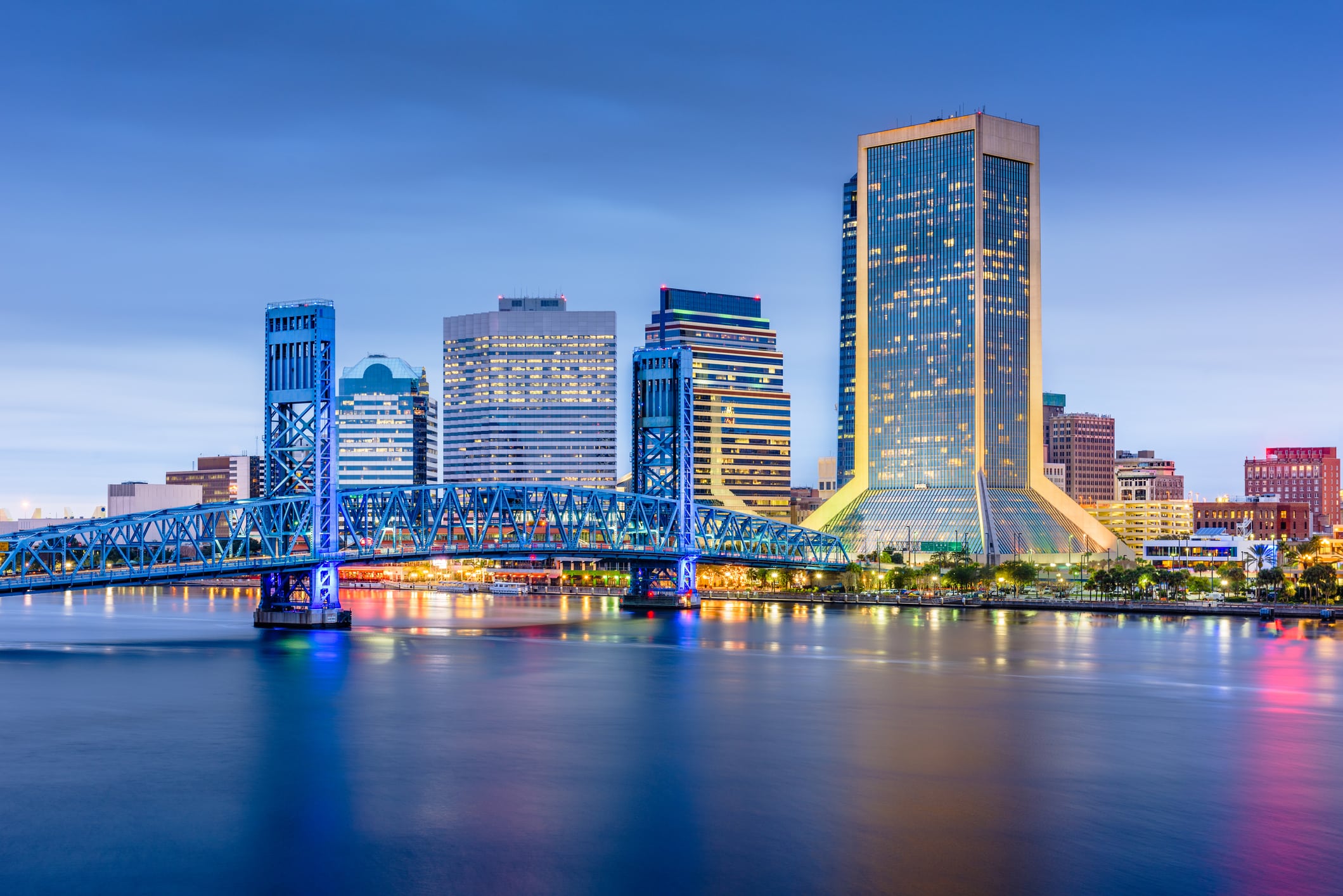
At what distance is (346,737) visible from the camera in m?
63.1

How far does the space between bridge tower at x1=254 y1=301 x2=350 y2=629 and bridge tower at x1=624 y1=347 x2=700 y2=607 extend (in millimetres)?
56585

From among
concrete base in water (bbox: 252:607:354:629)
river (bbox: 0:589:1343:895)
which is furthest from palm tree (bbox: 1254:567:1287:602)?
concrete base in water (bbox: 252:607:354:629)

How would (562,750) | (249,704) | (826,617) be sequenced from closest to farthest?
(562,750)
(249,704)
(826,617)

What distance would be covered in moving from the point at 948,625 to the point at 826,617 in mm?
18420

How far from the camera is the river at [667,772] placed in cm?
4122

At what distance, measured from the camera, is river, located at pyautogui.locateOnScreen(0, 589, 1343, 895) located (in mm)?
41219

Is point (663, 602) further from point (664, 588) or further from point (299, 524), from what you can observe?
point (299, 524)

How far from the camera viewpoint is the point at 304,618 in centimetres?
11544

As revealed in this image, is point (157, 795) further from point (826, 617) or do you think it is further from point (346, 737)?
point (826, 617)

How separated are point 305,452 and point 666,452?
6650 centimetres

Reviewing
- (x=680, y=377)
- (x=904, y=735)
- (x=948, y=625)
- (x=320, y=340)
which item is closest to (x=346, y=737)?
(x=904, y=735)

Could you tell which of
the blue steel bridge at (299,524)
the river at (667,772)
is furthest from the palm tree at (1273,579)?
the blue steel bridge at (299,524)

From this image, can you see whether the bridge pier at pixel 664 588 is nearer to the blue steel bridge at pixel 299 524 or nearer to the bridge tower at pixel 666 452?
→ the bridge tower at pixel 666 452

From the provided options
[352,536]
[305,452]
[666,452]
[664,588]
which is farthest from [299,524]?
[666,452]
